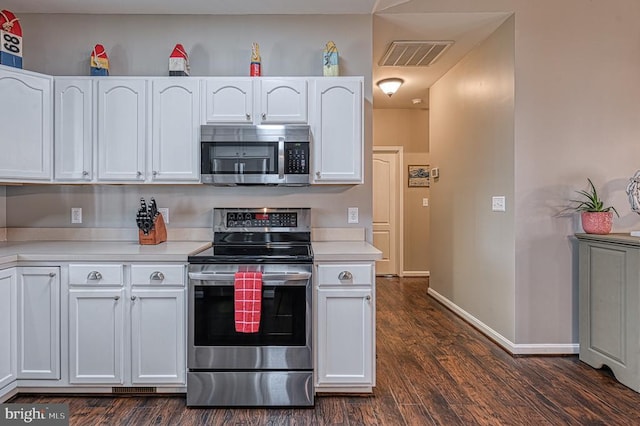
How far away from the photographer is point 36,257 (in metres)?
2.44

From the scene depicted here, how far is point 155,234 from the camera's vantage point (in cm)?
288

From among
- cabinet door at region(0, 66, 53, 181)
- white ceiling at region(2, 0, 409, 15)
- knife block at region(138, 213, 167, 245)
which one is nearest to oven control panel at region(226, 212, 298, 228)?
knife block at region(138, 213, 167, 245)

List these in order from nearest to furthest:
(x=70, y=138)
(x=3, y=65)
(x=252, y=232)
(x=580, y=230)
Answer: (x=3, y=65), (x=70, y=138), (x=252, y=232), (x=580, y=230)

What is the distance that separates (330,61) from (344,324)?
1.80m

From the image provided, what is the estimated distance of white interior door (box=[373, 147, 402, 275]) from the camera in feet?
21.9

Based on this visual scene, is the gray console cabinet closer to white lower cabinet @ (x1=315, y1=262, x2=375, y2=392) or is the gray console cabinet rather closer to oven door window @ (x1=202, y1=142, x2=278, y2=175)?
white lower cabinet @ (x1=315, y1=262, x2=375, y2=392)

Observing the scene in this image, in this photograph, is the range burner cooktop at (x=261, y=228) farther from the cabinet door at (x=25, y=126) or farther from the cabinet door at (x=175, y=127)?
the cabinet door at (x=25, y=126)

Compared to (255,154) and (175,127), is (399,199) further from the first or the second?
(175,127)

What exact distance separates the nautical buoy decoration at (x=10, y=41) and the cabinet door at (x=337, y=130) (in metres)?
1.99

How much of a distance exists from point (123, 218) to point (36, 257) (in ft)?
2.43

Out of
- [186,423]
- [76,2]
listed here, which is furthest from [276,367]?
[76,2]

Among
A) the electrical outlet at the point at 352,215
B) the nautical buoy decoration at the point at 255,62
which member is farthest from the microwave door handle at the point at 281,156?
the electrical outlet at the point at 352,215

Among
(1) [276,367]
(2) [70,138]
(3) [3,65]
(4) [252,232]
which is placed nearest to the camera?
(1) [276,367]

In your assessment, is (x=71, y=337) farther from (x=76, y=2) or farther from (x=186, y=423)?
(x=76, y=2)
